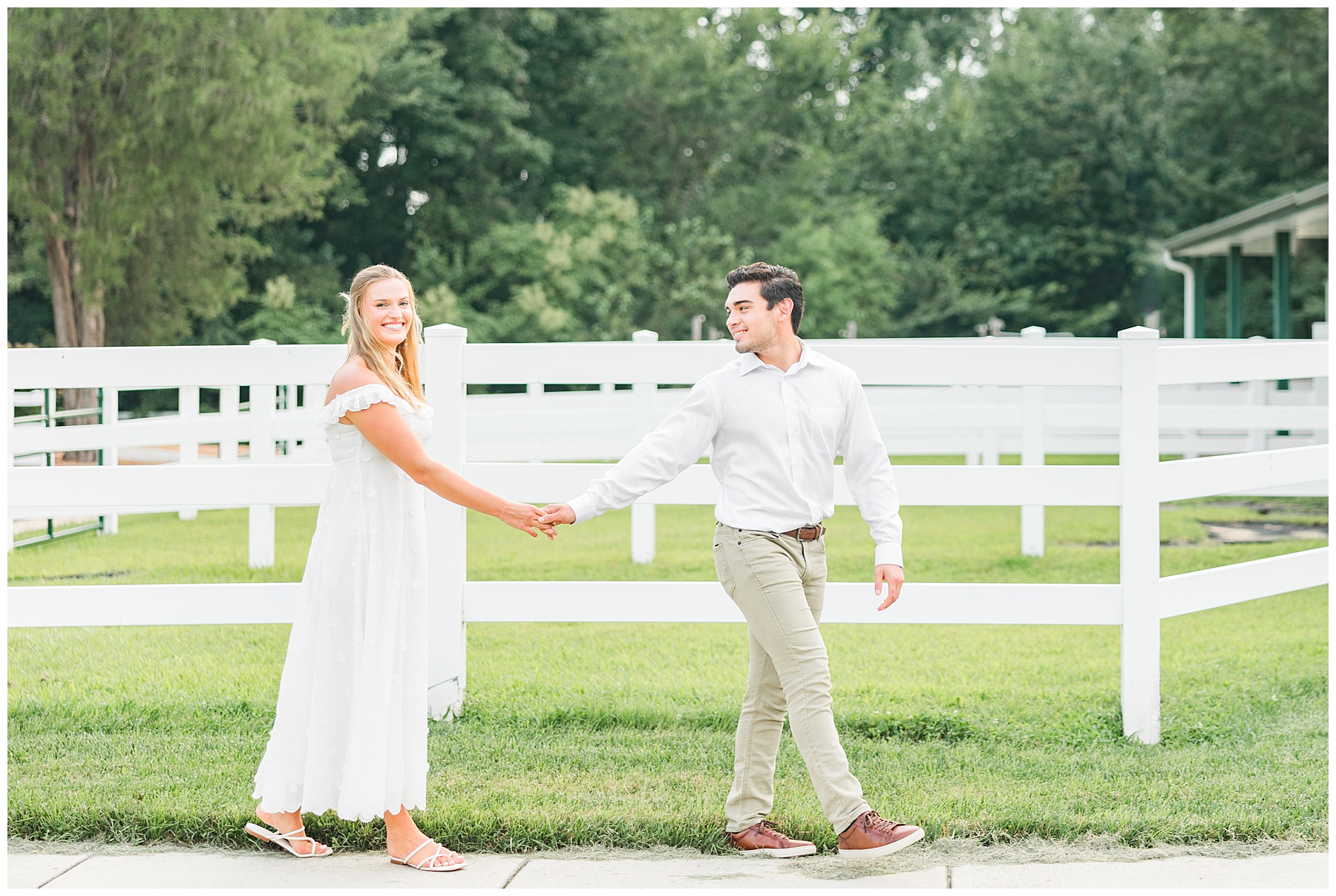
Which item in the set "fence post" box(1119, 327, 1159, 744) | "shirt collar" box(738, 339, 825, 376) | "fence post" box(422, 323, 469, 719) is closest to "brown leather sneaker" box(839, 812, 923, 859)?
"shirt collar" box(738, 339, 825, 376)

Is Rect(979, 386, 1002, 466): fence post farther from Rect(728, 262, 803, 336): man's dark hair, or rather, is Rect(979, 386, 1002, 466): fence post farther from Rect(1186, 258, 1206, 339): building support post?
Rect(1186, 258, 1206, 339): building support post

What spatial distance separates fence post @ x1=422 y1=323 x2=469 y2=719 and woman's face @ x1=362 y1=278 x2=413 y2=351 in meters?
1.33

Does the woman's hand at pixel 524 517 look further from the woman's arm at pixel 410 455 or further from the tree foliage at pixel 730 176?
the tree foliage at pixel 730 176

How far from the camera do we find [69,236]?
22.8 m

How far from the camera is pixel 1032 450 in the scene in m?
9.70

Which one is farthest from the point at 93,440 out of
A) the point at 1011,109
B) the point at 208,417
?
the point at 1011,109

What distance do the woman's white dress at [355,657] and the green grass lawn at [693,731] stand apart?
1.07 feet

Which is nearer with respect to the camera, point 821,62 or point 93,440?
point 93,440

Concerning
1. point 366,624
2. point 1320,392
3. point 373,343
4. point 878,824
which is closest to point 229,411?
point 373,343

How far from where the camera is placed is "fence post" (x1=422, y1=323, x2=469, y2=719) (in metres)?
5.39

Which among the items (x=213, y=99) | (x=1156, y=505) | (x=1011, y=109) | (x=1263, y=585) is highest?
(x=1011, y=109)

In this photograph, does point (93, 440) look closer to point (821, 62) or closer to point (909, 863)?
point (909, 863)

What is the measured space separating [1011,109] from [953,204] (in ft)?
11.3

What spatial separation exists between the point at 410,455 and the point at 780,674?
1298 mm
